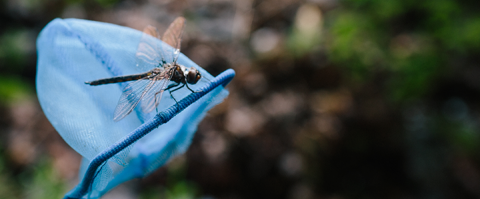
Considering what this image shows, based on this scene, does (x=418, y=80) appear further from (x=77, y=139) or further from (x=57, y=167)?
(x=57, y=167)

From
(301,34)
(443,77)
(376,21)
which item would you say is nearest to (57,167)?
(301,34)

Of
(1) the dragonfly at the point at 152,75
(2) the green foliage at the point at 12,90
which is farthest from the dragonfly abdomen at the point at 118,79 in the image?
(2) the green foliage at the point at 12,90

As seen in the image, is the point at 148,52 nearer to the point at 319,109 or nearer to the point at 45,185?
the point at 45,185

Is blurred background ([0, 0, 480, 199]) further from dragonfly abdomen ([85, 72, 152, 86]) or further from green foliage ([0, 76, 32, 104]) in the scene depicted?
dragonfly abdomen ([85, 72, 152, 86])

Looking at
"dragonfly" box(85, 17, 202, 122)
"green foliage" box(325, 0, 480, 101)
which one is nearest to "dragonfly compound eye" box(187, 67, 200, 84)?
"dragonfly" box(85, 17, 202, 122)

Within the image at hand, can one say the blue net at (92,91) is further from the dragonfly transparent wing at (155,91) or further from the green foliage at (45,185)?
the green foliage at (45,185)

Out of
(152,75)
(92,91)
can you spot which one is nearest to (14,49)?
(92,91)
